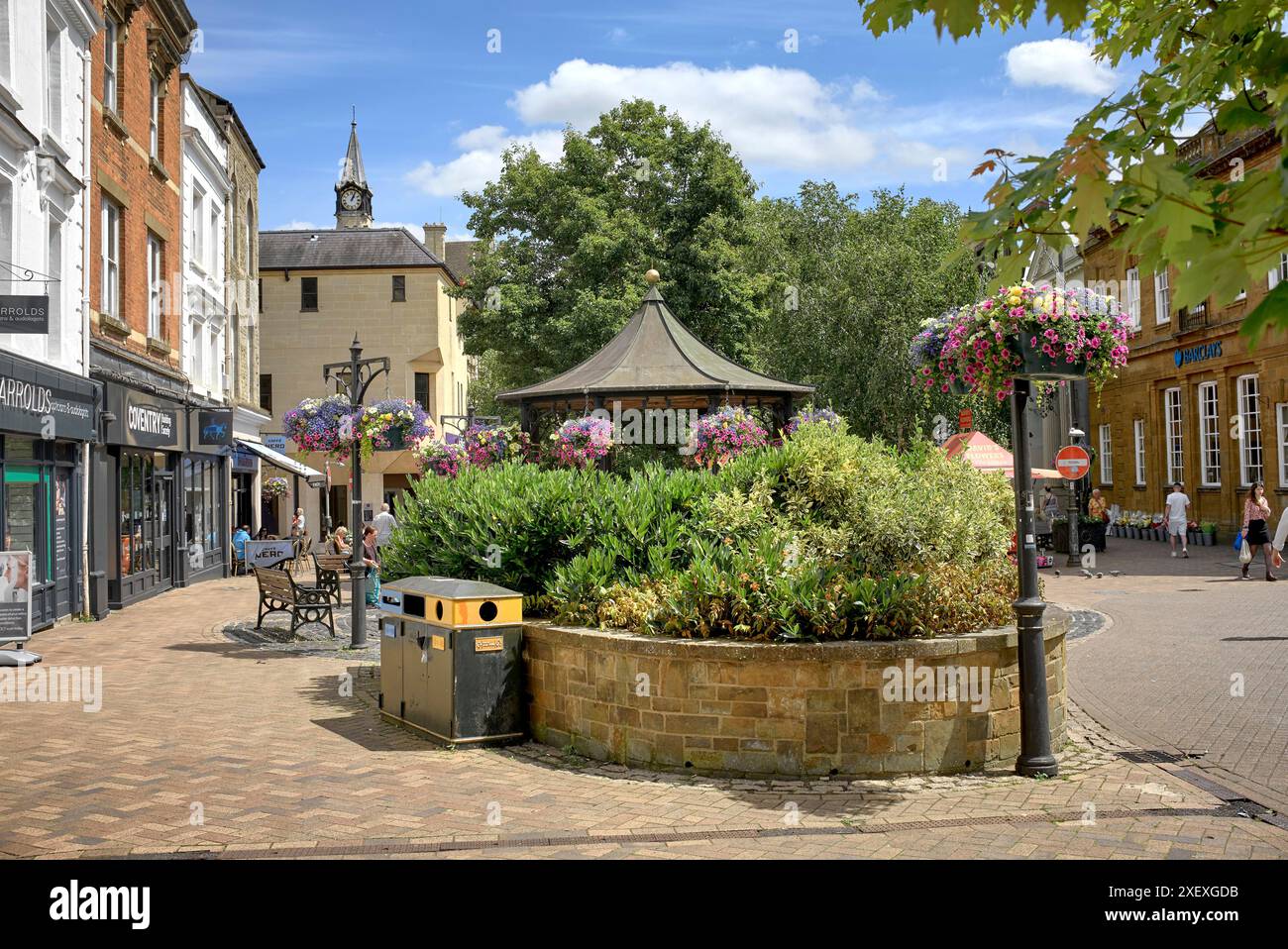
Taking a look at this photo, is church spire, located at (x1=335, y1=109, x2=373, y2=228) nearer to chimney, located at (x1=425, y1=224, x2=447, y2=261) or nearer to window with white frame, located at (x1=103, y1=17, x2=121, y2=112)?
chimney, located at (x1=425, y1=224, x2=447, y2=261)

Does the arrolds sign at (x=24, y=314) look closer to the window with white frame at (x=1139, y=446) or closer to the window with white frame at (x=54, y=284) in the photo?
the window with white frame at (x=54, y=284)

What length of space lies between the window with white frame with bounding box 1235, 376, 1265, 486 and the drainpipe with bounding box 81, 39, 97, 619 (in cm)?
2619

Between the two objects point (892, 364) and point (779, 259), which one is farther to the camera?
point (779, 259)

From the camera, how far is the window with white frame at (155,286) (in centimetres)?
2271

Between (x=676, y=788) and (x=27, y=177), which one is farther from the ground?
(x=27, y=177)

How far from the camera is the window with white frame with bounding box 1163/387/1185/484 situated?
109 feet

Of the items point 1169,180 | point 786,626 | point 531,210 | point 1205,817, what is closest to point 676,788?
point 786,626

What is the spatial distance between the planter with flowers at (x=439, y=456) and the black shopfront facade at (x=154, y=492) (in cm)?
556

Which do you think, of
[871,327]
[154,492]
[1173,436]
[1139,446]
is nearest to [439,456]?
[154,492]

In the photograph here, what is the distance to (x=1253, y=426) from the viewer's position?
28984 mm

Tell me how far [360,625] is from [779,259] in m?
29.1

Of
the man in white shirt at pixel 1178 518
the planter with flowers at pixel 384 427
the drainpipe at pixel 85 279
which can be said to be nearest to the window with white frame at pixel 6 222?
the drainpipe at pixel 85 279

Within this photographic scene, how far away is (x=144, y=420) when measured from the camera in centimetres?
2022

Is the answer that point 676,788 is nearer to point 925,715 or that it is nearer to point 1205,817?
point 925,715
